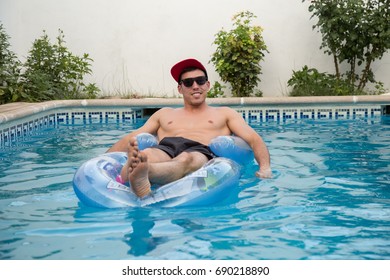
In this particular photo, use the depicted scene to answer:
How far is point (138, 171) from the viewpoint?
11.7 feet

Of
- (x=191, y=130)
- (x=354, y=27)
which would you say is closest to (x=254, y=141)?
(x=191, y=130)

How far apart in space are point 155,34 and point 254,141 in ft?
19.0

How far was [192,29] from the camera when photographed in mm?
10219

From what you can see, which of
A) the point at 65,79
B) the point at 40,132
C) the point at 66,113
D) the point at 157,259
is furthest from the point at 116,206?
the point at 65,79

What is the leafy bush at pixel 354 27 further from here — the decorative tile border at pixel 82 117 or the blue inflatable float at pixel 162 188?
the blue inflatable float at pixel 162 188

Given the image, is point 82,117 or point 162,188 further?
point 82,117

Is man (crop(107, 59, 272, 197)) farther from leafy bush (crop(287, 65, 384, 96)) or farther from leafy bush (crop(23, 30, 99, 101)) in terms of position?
leafy bush (crop(23, 30, 99, 101))

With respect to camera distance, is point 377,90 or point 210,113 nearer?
point 210,113

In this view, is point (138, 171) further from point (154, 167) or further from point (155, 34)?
point (155, 34)

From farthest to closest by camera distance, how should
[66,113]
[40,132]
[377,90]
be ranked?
[377,90]
[66,113]
[40,132]

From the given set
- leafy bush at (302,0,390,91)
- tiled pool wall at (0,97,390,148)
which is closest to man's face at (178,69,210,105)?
tiled pool wall at (0,97,390,148)

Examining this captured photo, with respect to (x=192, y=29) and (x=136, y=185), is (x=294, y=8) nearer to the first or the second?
(x=192, y=29)
